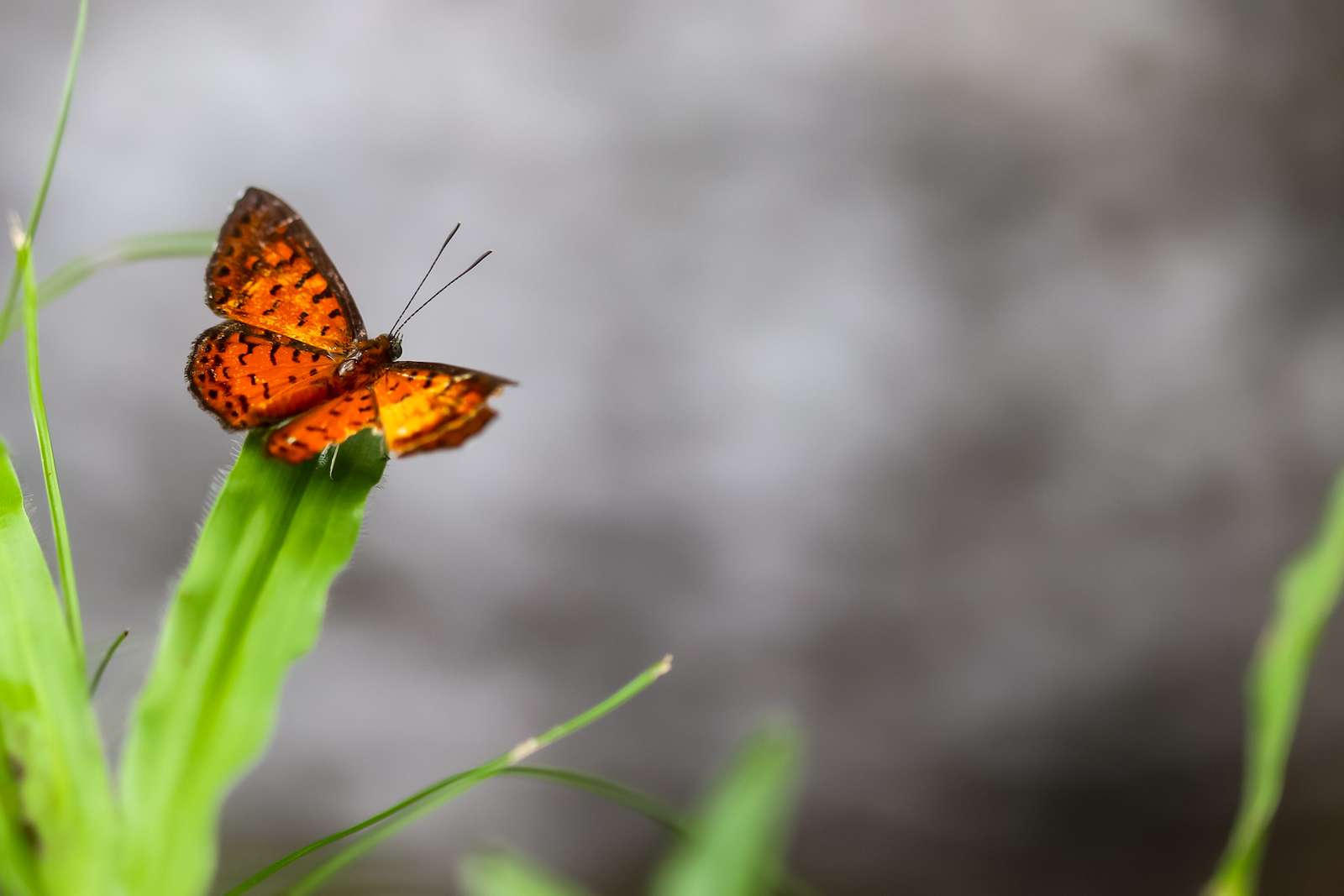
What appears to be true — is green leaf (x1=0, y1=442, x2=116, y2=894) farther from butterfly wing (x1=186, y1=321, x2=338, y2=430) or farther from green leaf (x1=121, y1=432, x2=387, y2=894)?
butterfly wing (x1=186, y1=321, x2=338, y2=430)

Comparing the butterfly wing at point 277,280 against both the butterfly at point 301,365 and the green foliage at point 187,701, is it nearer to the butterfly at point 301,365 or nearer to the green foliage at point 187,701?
the butterfly at point 301,365

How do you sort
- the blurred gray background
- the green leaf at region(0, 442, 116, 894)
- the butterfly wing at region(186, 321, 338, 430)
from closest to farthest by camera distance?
1. the green leaf at region(0, 442, 116, 894)
2. the butterfly wing at region(186, 321, 338, 430)
3. the blurred gray background

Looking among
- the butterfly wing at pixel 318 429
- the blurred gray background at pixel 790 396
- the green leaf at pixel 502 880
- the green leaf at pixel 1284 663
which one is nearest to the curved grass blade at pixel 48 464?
the butterfly wing at pixel 318 429

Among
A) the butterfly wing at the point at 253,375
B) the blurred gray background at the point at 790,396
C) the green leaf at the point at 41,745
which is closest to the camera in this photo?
the green leaf at the point at 41,745

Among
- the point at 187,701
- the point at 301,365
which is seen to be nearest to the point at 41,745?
the point at 187,701

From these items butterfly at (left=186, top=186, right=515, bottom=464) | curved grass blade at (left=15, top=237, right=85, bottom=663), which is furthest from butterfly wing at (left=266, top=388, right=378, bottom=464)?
curved grass blade at (left=15, top=237, right=85, bottom=663)

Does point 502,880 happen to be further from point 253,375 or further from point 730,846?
point 253,375

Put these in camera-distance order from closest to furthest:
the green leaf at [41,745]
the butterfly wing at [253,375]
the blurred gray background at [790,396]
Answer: the green leaf at [41,745] → the butterfly wing at [253,375] → the blurred gray background at [790,396]
